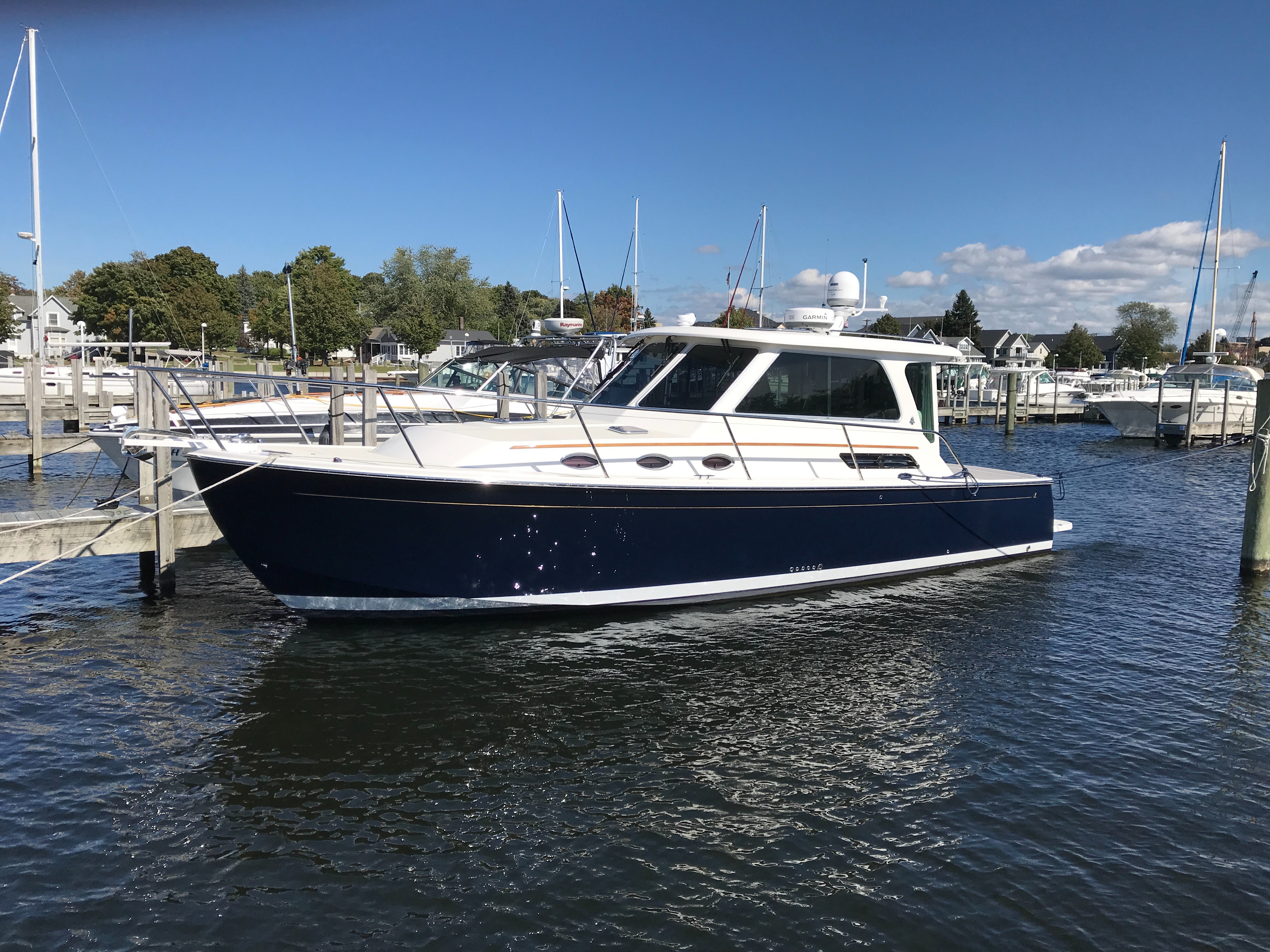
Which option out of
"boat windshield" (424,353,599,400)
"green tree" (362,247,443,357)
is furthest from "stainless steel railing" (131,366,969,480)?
"green tree" (362,247,443,357)

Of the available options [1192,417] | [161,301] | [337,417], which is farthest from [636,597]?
[161,301]

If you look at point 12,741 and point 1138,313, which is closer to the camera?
point 12,741

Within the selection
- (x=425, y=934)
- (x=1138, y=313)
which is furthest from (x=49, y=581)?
(x=1138, y=313)

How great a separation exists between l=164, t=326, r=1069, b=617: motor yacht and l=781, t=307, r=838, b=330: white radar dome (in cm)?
95

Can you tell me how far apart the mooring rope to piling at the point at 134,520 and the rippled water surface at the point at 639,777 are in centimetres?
61

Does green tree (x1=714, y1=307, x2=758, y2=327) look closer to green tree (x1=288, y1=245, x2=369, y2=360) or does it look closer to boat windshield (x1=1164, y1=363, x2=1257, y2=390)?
boat windshield (x1=1164, y1=363, x2=1257, y2=390)

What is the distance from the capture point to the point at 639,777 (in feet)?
20.1

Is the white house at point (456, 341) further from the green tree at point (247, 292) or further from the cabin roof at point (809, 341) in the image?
the cabin roof at point (809, 341)

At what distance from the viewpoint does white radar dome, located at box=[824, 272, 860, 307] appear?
40.8 feet

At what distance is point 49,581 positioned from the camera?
35.0ft

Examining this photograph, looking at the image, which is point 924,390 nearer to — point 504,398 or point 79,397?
point 504,398

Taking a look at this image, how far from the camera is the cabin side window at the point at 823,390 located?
1014 cm

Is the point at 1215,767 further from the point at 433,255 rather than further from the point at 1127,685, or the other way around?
the point at 433,255

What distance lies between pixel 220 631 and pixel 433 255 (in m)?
86.1
